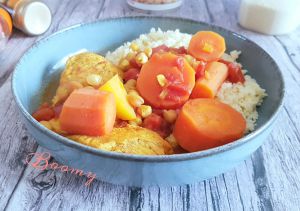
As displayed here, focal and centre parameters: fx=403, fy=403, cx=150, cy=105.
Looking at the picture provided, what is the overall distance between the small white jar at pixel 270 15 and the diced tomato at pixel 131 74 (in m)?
0.95

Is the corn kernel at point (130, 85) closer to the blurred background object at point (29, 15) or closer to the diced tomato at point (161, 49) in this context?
the diced tomato at point (161, 49)

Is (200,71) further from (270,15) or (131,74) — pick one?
(270,15)

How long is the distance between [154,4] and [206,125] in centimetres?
129

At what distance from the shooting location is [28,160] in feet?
4.21

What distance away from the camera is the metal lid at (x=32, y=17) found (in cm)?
202

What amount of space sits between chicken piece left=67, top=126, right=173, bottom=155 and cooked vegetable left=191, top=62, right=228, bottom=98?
289 mm

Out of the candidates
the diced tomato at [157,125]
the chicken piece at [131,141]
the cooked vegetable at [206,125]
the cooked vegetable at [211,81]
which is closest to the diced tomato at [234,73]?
the cooked vegetable at [211,81]

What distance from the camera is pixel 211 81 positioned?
1455 mm

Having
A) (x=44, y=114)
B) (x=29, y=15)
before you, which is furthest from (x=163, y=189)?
(x=29, y=15)

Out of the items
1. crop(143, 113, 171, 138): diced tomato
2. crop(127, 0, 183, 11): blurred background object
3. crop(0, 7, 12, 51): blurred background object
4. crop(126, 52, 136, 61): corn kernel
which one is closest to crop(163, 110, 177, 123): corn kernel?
crop(143, 113, 171, 138): diced tomato

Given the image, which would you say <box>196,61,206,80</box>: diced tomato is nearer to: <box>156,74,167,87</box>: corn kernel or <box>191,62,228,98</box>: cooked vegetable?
<box>191,62,228,98</box>: cooked vegetable

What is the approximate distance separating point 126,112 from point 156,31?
635 millimetres

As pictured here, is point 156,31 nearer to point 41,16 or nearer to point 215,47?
point 215,47

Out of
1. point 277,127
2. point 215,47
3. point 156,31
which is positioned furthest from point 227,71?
point 156,31
